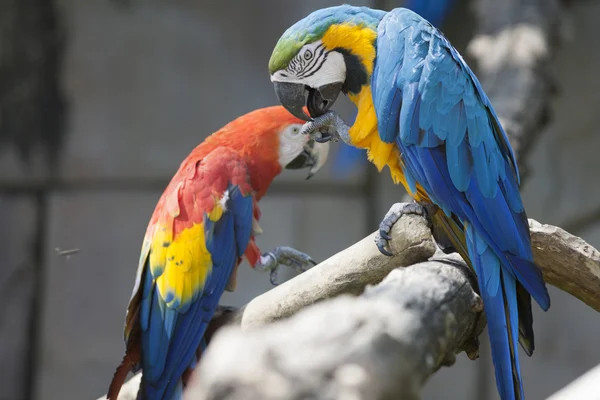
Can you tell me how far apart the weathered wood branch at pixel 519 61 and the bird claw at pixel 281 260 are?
805 mm

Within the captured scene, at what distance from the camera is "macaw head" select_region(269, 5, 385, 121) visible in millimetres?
1358

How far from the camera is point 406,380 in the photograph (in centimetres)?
71

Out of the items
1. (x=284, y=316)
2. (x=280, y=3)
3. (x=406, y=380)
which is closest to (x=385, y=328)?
(x=406, y=380)

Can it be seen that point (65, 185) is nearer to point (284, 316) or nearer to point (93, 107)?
point (93, 107)

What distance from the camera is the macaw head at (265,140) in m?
1.71

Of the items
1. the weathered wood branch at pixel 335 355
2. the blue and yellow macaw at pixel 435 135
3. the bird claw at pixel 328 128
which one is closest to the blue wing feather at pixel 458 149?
the blue and yellow macaw at pixel 435 135

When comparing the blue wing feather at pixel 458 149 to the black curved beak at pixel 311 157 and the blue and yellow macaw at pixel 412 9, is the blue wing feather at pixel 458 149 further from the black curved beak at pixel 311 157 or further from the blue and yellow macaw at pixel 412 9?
the blue and yellow macaw at pixel 412 9

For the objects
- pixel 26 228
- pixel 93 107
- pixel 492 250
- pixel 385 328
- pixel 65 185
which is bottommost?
pixel 26 228

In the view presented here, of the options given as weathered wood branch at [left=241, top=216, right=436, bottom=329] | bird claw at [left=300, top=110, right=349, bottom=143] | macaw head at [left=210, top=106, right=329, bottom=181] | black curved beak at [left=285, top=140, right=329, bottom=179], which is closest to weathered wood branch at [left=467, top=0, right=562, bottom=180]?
black curved beak at [left=285, top=140, right=329, bottom=179]

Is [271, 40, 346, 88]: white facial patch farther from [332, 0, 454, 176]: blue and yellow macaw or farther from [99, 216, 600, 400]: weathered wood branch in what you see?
[332, 0, 454, 176]: blue and yellow macaw

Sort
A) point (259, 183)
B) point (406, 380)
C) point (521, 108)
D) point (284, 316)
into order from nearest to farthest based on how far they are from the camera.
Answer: point (406, 380) → point (284, 316) → point (259, 183) → point (521, 108)

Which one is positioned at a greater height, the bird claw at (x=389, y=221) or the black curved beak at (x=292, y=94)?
the black curved beak at (x=292, y=94)

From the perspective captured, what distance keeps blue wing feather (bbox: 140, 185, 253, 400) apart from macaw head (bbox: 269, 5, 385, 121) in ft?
1.15

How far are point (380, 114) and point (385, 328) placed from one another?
645mm
